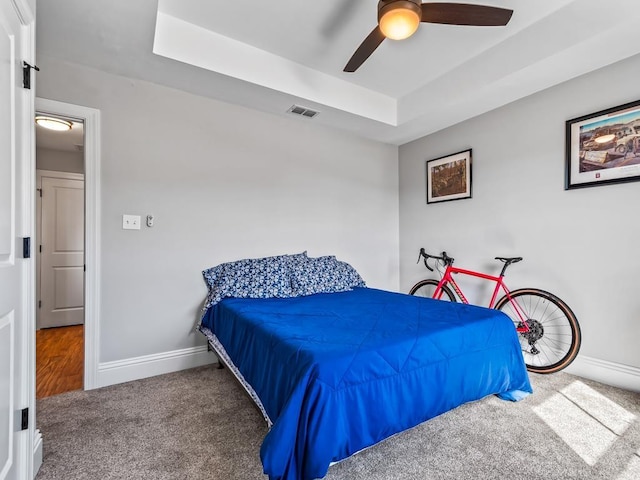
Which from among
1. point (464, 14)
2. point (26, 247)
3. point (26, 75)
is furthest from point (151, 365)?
point (464, 14)

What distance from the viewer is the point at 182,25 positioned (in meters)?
2.22

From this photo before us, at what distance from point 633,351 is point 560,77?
7.00 feet

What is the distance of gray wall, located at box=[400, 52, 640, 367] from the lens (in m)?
2.31

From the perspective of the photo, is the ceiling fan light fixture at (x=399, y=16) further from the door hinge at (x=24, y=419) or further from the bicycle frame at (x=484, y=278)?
the door hinge at (x=24, y=419)

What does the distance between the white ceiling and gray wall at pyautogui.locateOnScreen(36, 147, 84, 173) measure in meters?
2.51

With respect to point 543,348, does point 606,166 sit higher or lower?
higher

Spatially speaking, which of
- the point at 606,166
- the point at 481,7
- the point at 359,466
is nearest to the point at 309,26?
the point at 481,7

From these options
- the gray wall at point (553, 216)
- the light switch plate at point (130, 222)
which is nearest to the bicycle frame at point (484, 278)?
the gray wall at point (553, 216)

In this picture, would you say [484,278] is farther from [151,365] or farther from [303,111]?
[151,365]

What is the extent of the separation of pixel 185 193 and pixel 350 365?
2137 mm

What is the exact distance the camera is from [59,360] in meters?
2.95

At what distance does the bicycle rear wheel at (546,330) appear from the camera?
8.17 feet

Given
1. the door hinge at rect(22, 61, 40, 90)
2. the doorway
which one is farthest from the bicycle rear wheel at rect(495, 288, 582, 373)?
the doorway

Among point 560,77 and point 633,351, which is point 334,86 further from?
point 633,351
